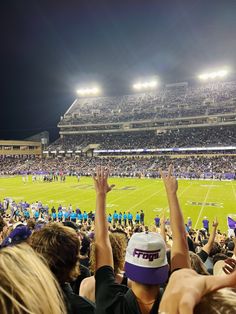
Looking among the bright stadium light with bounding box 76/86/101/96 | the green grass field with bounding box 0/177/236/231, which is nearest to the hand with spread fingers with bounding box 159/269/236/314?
the green grass field with bounding box 0/177/236/231

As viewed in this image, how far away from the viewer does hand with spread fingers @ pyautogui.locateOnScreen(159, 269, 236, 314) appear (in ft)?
3.64

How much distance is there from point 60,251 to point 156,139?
221ft

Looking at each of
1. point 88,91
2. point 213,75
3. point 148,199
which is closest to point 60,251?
point 148,199

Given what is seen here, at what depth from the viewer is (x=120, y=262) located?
301 cm

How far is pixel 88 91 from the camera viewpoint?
9238 centimetres

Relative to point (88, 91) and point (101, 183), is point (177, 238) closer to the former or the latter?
point (101, 183)

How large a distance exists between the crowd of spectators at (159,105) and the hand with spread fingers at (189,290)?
70.0 meters

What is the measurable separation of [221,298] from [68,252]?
149cm

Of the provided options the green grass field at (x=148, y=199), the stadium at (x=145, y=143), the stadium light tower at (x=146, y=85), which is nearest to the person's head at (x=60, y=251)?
the green grass field at (x=148, y=199)

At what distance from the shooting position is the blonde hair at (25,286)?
1096 millimetres

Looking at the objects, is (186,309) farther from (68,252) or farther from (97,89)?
(97,89)

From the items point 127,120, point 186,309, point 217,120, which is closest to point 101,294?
point 186,309

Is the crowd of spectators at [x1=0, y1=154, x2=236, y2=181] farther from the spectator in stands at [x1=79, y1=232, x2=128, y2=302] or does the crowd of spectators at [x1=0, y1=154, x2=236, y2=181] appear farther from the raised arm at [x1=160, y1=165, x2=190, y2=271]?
the raised arm at [x1=160, y1=165, x2=190, y2=271]

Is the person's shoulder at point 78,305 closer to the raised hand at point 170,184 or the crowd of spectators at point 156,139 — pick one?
the raised hand at point 170,184
